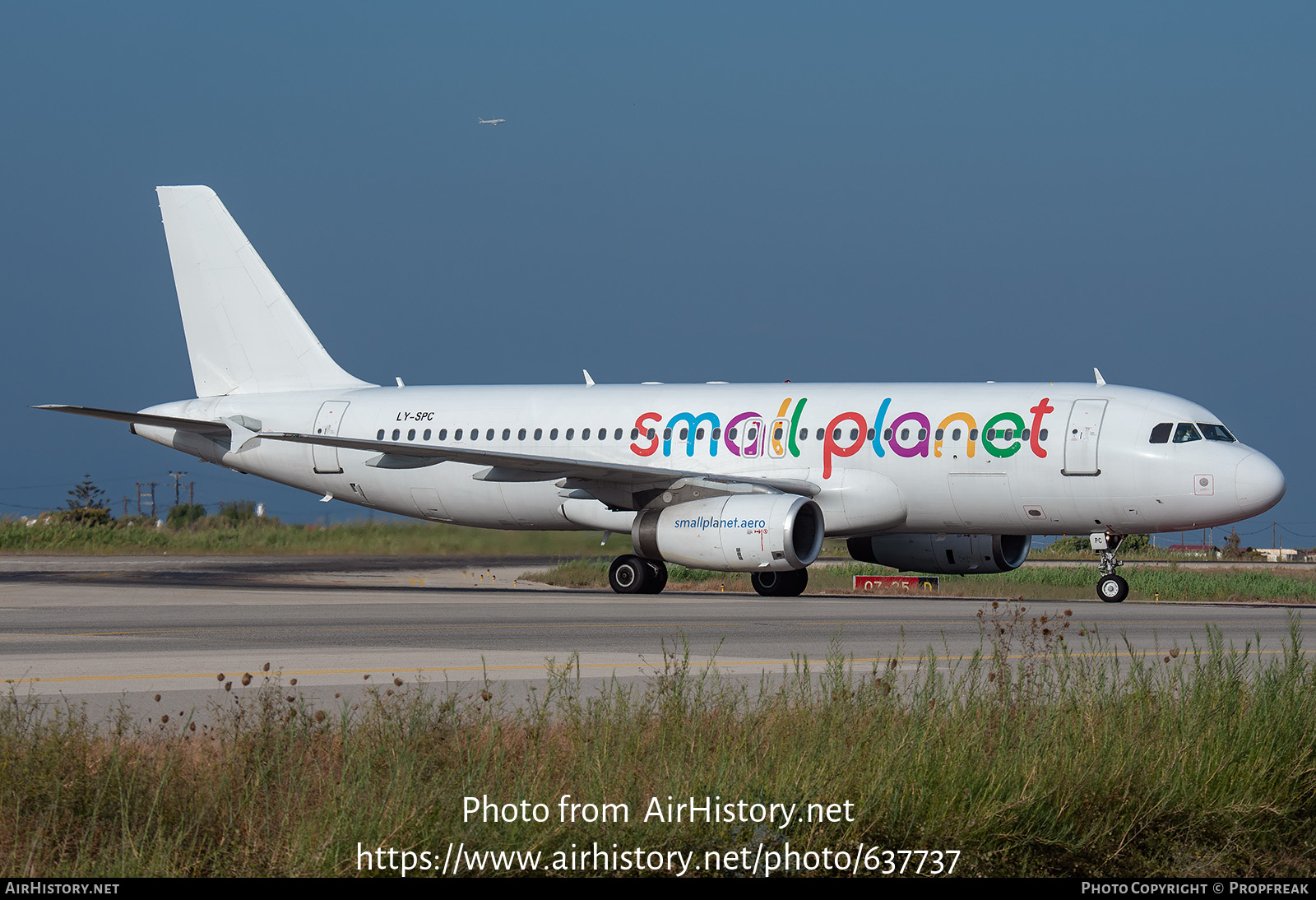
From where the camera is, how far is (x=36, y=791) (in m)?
6.41

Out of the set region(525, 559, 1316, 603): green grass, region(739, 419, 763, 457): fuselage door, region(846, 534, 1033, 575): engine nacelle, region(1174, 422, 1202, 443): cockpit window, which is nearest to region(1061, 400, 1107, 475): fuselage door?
region(1174, 422, 1202, 443): cockpit window

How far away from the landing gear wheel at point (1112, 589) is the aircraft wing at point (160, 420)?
1775 centimetres

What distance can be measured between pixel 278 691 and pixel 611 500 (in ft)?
63.5

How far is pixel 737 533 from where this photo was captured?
24.0 meters

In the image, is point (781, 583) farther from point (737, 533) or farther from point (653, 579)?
point (737, 533)

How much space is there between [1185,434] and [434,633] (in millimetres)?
13393

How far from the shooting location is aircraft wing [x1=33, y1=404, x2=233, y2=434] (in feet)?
87.3

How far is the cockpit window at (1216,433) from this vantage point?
24234 millimetres

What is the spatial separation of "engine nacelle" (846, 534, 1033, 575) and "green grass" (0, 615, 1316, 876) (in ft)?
62.4

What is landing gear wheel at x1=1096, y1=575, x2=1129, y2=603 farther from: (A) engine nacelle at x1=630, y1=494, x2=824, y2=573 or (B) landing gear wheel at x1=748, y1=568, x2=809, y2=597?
(B) landing gear wheel at x1=748, y1=568, x2=809, y2=597

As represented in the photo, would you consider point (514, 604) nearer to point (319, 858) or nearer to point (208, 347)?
point (208, 347)

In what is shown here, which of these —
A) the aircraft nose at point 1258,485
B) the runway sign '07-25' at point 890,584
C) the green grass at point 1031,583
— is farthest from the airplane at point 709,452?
the green grass at point 1031,583

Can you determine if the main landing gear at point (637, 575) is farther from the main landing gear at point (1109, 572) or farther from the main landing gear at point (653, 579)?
the main landing gear at point (1109, 572)

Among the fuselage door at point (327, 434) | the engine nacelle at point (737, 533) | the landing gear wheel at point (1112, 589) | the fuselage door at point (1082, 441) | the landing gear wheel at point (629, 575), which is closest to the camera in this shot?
the engine nacelle at point (737, 533)
